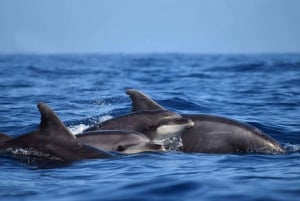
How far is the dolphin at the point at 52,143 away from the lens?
405 inches

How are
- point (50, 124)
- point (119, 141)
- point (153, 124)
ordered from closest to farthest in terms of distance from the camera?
1. point (50, 124)
2. point (119, 141)
3. point (153, 124)

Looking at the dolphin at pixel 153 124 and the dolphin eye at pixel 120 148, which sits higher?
the dolphin at pixel 153 124

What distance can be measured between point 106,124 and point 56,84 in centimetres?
1923

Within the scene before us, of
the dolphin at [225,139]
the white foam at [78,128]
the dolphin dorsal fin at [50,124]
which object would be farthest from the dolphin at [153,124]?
the white foam at [78,128]

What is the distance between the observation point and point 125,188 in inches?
336

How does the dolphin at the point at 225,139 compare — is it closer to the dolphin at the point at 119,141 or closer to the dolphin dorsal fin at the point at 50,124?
the dolphin at the point at 119,141

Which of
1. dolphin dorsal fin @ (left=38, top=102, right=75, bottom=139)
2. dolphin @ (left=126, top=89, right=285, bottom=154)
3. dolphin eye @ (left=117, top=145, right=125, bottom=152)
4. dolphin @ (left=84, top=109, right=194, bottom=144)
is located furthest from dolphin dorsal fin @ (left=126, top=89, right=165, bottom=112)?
dolphin dorsal fin @ (left=38, top=102, right=75, bottom=139)

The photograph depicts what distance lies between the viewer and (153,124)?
12.0 m

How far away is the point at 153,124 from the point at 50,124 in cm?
240

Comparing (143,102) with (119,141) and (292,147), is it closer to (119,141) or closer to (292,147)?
(119,141)

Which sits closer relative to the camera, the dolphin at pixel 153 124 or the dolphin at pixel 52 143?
the dolphin at pixel 52 143

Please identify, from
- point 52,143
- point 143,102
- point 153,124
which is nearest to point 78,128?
point 143,102

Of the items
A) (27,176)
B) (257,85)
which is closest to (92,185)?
(27,176)

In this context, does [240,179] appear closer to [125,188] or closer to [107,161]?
[125,188]
